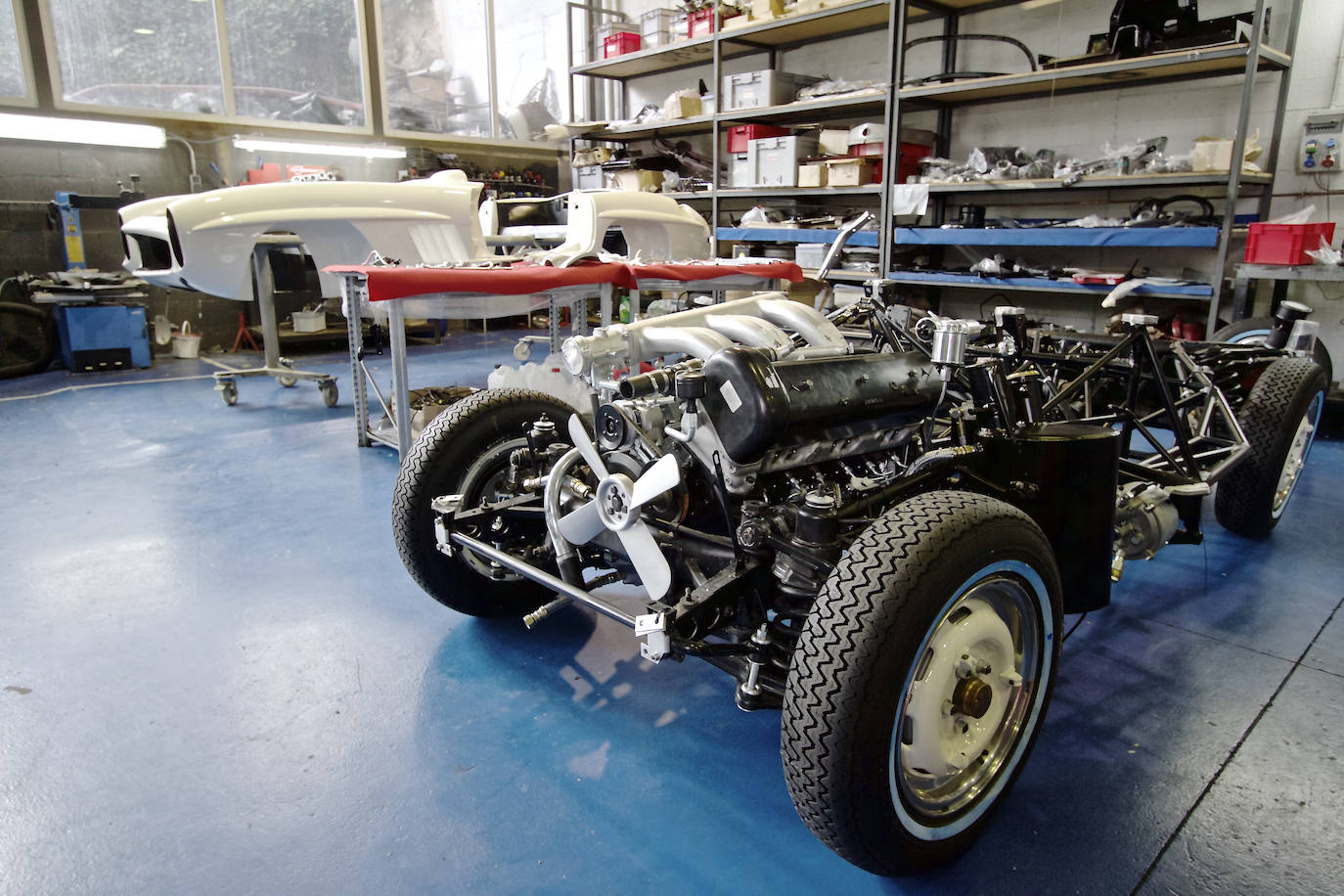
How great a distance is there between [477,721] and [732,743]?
621 millimetres

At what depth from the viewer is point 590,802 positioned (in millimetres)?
1710

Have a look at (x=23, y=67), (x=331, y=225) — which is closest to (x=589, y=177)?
(x=331, y=225)

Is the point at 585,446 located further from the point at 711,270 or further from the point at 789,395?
the point at 711,270

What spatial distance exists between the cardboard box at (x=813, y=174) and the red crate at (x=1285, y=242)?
3171mm

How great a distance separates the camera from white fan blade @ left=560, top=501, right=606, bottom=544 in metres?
1.85

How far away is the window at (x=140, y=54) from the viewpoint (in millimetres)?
7168

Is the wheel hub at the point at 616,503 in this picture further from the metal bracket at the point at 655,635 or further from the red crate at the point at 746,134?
the red crate at the point at 746,134

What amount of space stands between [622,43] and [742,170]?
232 centimetres

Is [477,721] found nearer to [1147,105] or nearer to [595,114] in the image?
[1147,105]

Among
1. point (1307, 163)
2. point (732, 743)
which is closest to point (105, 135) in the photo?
point (732, 743)

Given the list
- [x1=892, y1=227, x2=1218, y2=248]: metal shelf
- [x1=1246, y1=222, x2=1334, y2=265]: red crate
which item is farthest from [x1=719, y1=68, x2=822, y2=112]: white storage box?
[x1=1246, y1=222, x2=1334, y2=265]: red crate

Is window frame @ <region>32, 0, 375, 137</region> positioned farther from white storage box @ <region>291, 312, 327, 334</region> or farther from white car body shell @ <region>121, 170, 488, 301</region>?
white car body shell @ <region>121, 170, 488, 301</region>

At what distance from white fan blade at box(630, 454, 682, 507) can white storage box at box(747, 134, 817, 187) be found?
236 inches

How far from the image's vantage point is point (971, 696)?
60.8 inches
